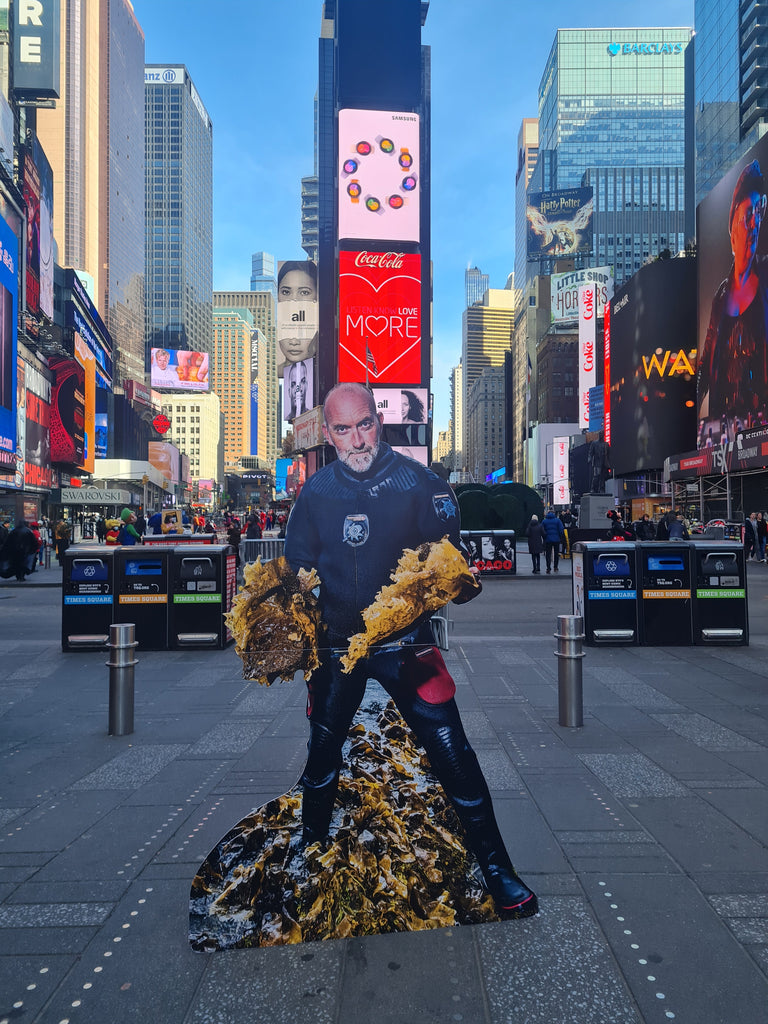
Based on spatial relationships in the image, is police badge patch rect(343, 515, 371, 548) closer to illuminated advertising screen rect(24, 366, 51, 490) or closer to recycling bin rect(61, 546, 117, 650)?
recycling bin rect(61, 546, 117, 650)

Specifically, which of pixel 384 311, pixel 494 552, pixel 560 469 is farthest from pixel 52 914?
pixel 560 469

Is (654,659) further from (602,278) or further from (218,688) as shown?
(602,278)

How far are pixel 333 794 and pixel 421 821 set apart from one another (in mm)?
413

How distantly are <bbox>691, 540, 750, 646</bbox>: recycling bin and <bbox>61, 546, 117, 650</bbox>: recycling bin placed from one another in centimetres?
852

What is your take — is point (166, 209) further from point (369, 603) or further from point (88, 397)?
point (369, 603)

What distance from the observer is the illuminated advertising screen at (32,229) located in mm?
47812

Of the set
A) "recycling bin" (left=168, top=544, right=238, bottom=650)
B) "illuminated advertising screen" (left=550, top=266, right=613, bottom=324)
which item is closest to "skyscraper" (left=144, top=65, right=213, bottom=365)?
"illuminated advertising screen" (left=550, top=266, right=613, bottom=324)

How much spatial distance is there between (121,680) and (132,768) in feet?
3.48

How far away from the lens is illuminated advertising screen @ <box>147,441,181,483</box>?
377 ft

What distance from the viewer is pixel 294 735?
6.28m

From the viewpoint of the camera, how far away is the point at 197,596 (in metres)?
10.5

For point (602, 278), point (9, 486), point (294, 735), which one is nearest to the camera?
point (294, 735)

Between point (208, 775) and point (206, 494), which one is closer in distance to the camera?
point (208, 775)

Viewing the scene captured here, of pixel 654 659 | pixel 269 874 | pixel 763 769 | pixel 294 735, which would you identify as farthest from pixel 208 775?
pixel 654 659
